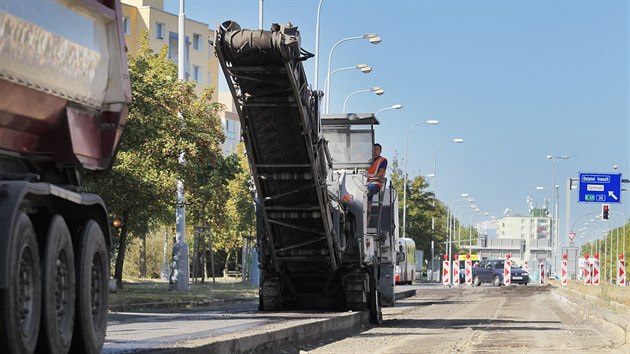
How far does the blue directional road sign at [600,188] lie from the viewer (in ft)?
232

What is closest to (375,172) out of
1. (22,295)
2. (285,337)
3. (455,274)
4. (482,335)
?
(482,335)

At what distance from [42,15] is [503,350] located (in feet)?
31.8

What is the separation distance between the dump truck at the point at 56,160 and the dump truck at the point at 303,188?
8845 mm

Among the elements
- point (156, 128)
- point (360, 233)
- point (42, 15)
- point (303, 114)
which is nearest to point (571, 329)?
point (360, 233)

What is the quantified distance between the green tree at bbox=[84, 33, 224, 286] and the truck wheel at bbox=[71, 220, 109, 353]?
22000 mm

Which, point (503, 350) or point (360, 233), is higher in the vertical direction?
point (360, 233)

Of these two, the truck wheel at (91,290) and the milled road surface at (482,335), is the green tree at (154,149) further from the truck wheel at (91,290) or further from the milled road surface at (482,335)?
the truck wheel at (91,290)

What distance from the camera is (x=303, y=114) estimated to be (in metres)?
20.6

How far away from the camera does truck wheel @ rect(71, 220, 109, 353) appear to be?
9.95 m

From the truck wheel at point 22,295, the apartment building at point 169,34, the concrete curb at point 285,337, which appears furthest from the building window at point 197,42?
the truck wheel at point 22,295

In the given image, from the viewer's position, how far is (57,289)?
30.9 ft

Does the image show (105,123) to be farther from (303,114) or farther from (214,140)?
(214,140)

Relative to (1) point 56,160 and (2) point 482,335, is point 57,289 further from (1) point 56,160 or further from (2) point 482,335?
(2) point 482,335

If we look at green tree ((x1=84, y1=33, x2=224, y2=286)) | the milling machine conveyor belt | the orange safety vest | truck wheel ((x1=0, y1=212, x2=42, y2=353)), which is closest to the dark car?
green tree ((x1=84, y1=33, x2=224, y2=286))
